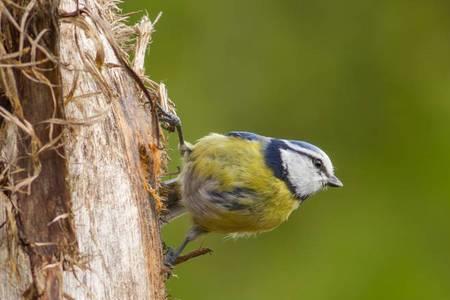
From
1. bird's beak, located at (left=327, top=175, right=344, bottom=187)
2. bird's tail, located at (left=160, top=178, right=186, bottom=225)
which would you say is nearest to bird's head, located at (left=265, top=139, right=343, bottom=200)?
bird's beak, located at (left=327, top=175, right=344, bottom=187)

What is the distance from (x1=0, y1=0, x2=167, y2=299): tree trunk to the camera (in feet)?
8.36

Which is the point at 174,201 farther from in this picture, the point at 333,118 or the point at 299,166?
the point at 333,118

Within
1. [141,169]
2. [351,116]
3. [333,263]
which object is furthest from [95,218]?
[351,116]

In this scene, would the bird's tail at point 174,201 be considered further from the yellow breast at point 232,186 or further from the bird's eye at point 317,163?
the bird's eye at point 317,163

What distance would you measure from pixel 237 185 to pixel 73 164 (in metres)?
1.27

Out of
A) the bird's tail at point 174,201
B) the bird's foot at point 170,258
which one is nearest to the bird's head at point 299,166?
the bird's tail at point 174,201

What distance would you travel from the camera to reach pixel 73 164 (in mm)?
2811

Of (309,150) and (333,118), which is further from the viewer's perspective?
(333,118)

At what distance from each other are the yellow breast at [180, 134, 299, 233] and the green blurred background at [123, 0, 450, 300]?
200 centimetres

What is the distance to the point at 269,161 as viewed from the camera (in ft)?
13.6

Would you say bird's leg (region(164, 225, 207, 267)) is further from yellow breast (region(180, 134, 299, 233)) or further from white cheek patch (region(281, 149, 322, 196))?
white cheek patch (region(281, 149, 322, 196))

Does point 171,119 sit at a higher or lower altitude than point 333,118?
higher

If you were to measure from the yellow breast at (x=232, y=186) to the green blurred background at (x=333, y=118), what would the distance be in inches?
78.7

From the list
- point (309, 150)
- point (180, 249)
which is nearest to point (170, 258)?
point (180, 249)
